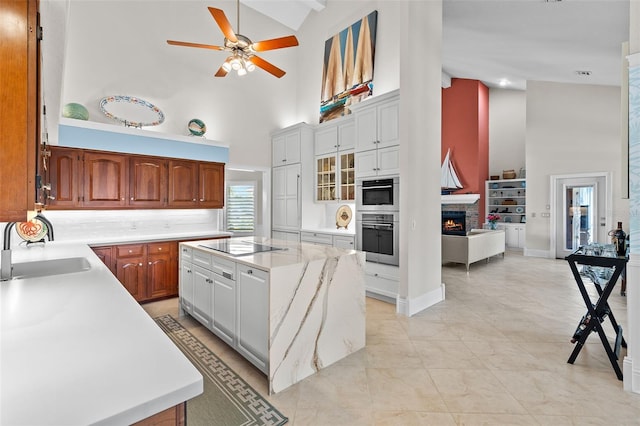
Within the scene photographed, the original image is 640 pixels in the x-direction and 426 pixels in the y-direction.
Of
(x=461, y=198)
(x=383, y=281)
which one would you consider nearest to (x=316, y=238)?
(x=383, y=281)

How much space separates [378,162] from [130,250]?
11.2 feet

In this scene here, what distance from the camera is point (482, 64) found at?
7230mm

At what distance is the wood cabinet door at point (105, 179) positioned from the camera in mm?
3971

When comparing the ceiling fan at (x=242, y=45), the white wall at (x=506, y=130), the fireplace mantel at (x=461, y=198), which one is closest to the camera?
the ceiling fan at (x=242, y=45)

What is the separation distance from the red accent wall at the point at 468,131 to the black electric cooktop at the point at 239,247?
25.9 ft

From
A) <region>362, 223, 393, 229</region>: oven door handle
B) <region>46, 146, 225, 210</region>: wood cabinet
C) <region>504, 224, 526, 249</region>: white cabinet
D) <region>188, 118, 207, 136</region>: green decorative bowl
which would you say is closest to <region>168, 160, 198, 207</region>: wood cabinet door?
<region>46, 146, 225, 210</region>: wood cabinet

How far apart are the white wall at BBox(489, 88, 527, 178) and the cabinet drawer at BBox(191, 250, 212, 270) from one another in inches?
380

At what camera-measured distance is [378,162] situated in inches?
162

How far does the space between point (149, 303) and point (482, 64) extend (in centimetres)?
817

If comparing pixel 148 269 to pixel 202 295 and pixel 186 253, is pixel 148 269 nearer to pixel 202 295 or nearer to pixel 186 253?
pixel 186 253

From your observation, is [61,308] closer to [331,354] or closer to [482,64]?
[331,354]

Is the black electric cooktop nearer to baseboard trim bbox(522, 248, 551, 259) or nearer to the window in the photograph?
the window

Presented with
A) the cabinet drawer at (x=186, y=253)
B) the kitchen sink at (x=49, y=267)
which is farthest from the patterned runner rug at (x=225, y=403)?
the kitchen sink at (x=49, y=267)

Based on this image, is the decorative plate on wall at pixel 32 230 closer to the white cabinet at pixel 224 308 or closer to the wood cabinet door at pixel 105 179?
the wood cabinet door at pixel 105 179
